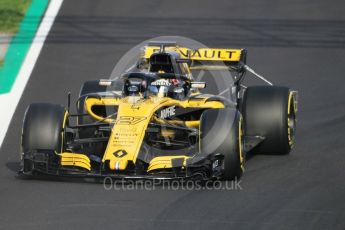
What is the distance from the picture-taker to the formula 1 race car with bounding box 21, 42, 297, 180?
12375mm

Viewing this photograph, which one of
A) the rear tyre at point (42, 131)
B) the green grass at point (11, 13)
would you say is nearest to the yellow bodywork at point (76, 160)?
the rear tyre at point (42, 131)

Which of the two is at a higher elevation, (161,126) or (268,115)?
(268,115)

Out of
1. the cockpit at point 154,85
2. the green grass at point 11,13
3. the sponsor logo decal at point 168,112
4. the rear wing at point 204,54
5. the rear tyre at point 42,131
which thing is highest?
the green grass at point 11,13

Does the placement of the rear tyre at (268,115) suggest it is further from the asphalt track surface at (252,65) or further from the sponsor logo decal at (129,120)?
the sponsor logo decal at (129,120)

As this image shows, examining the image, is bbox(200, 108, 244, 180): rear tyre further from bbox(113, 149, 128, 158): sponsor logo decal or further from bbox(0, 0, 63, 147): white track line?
bbox(0, 0, 63, 147): white track line

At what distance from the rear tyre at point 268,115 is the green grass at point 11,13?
30.1 feet

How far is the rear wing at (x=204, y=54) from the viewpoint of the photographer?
1498cm

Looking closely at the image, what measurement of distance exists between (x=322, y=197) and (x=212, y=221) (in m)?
1.69

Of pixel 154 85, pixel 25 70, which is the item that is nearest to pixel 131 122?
pixel 154 85

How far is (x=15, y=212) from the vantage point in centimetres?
1127

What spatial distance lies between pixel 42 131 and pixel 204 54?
127 inches

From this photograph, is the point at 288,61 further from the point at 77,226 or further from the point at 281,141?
the point at 77,226

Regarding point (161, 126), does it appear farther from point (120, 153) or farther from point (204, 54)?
point (204, 54)

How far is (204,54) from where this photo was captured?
15.1m
